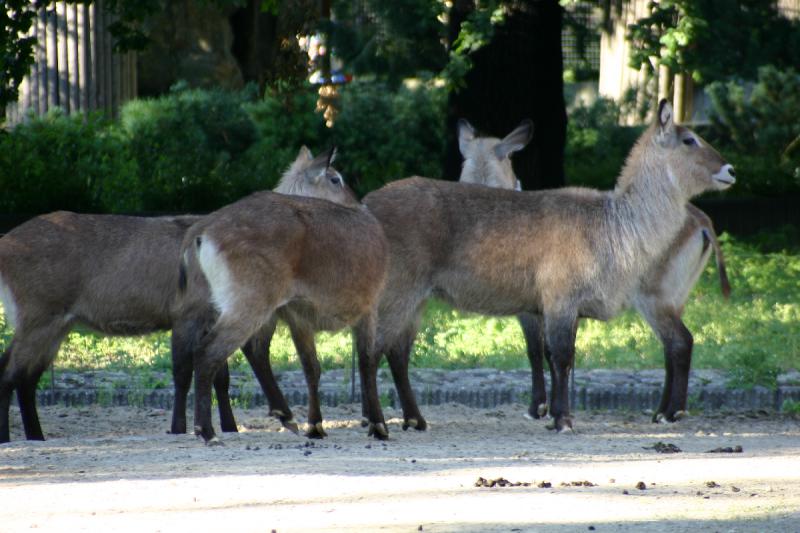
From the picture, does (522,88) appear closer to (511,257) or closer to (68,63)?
(68,63)

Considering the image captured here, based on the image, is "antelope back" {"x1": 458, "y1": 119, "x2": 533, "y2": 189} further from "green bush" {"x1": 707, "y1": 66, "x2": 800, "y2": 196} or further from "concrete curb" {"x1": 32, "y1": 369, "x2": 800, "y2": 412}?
"green bush" {"x1": 707, "y1": 66, "x2": 800, "y2": 196}

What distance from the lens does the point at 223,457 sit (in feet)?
20.8

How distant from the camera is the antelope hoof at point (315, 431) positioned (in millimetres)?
7316

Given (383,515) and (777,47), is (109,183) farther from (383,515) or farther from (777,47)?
(777,47)

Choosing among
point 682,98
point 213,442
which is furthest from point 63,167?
point 682,98

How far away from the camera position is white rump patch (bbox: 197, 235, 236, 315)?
692 cm

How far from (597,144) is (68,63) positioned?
732 centimetres

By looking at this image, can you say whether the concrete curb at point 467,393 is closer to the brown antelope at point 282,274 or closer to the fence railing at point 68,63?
the brown antelope at point 282,274

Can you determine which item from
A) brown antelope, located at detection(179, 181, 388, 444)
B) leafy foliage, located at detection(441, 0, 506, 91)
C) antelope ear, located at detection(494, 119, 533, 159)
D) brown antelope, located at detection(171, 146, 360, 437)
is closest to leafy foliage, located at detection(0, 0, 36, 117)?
brown antelope, located at detection(171, 146, 360, 437)

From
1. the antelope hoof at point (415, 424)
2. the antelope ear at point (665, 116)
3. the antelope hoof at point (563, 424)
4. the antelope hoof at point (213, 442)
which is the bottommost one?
the antelope hoof at point (415, 424)

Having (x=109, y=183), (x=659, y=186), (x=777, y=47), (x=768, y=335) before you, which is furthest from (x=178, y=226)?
(x=777, y=47)

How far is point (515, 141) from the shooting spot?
9.45 metres

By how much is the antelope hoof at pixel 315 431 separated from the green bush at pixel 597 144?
31.2 ft

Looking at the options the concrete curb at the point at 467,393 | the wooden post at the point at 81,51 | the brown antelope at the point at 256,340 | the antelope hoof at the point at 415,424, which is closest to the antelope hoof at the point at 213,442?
the brown antelope at the point at 256,340
